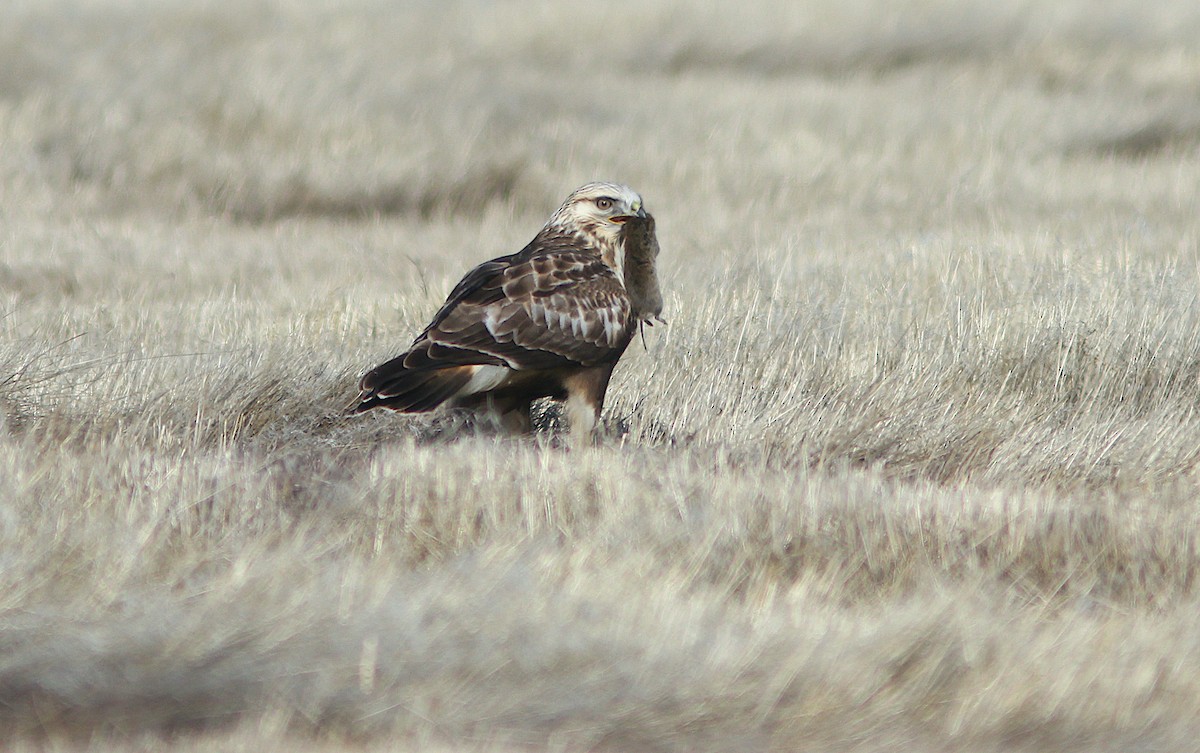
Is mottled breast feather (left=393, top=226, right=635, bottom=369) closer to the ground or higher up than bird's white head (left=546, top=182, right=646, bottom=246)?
closer to the ground

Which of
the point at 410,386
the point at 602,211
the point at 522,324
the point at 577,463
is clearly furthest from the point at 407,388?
the point at 602,211

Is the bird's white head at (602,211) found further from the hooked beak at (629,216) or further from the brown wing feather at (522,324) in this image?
the brown wing feather at (522,324)

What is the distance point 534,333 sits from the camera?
487 centimetres

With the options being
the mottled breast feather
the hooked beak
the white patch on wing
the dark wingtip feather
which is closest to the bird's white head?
the hooked beak

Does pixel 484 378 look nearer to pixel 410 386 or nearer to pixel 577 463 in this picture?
pixel 410 386

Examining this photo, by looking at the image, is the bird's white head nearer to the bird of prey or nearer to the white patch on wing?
the bird of prey

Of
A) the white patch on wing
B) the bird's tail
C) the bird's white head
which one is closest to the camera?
the bird's tail

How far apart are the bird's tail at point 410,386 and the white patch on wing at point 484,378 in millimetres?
17

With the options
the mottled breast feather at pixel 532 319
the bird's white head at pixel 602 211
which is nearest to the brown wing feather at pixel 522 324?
the mottled breast feather at pixel 532 319

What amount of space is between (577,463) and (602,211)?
130 cm

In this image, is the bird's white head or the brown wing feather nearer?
the brown wing feather

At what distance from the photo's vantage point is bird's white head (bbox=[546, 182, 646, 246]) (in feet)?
17.5

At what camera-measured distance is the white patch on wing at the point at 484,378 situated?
486cm

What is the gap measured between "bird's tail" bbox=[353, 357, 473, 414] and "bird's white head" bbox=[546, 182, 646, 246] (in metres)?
0.86
